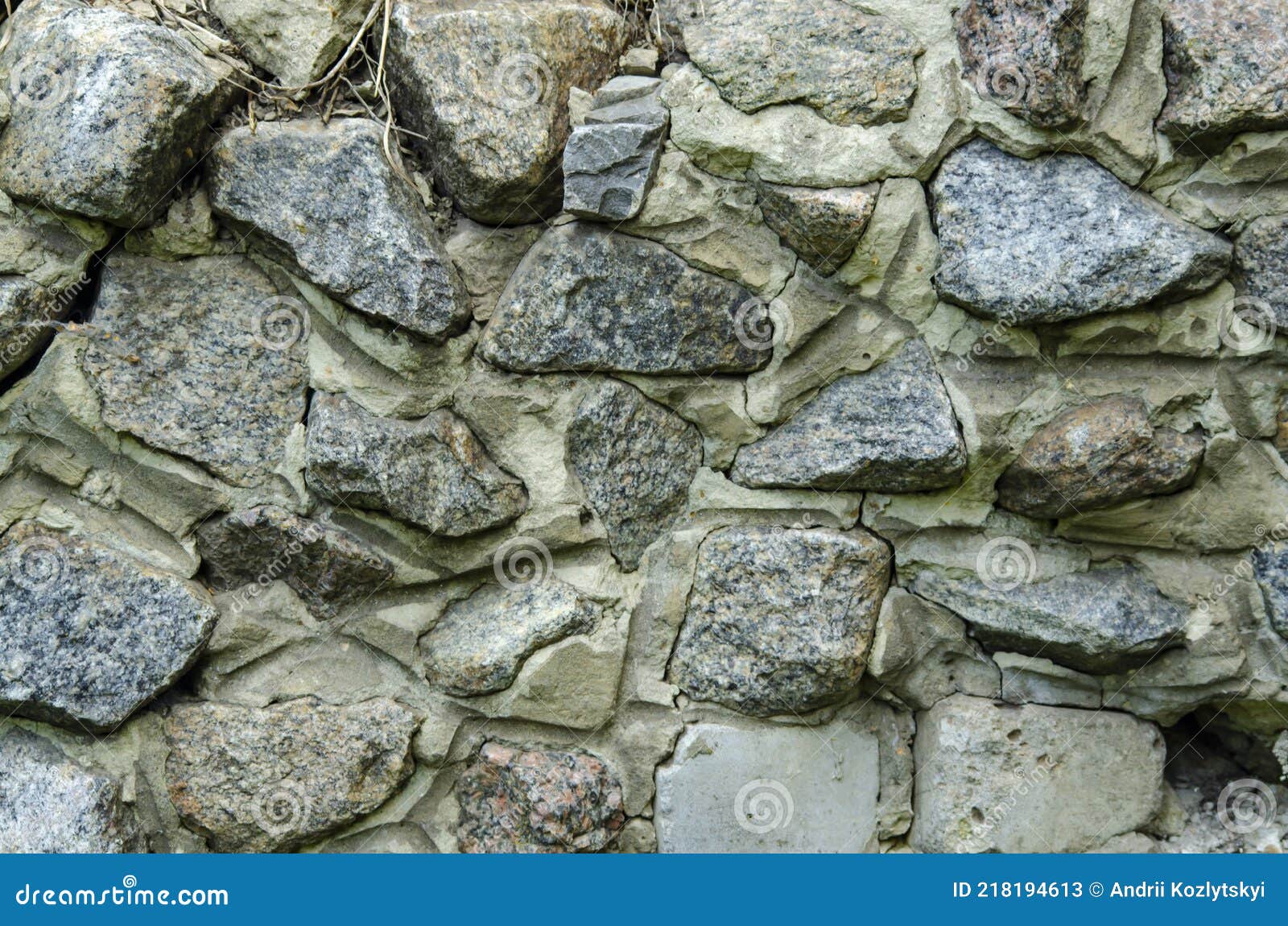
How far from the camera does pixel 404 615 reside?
2826 mm

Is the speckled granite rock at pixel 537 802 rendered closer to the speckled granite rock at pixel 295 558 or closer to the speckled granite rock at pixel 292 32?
the speckled granite rock at pixel 295 558

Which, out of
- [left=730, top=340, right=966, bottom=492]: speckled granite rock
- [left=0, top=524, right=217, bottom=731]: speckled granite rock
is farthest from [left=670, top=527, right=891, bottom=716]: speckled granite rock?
[left=0, top=524, right=217, bottom=731]: speckled granite rock

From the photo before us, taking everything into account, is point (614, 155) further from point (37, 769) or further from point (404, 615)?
point (37, 769)

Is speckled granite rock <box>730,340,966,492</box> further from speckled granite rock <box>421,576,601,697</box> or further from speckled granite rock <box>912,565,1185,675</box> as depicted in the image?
speckled granite rock <box>421,576,601,697</box>

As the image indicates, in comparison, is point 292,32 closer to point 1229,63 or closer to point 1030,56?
point 1030,56

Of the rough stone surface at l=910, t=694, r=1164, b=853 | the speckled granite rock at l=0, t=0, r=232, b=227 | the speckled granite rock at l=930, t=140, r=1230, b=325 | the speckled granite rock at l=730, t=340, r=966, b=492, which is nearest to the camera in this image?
the speckled granite rock at l=0, t=0, r=232, b=227

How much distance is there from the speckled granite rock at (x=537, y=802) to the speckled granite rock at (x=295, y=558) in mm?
493

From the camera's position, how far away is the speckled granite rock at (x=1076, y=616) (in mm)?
2760

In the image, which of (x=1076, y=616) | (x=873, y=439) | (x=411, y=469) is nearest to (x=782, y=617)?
(x=873, y=439)

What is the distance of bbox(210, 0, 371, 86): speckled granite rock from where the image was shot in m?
2.78

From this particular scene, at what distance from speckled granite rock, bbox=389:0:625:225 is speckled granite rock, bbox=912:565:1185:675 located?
1370 millimetres

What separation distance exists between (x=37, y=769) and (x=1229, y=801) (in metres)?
2.83

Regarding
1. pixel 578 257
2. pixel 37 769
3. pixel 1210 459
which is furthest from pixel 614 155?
pixel 37 769

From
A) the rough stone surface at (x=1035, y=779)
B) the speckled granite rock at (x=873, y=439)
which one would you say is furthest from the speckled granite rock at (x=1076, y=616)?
the speckled granite rock at (x=873, y=439)
